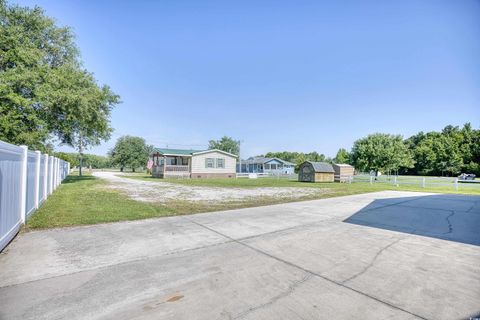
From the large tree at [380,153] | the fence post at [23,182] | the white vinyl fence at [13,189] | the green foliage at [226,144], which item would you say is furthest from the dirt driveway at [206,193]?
the green foliage at [226,144]

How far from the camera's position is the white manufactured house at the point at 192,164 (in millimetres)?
31203

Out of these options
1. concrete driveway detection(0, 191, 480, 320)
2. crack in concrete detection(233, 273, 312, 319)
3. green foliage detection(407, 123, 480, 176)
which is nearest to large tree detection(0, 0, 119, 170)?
concrete driveway detection(0, 191, 480, 320)

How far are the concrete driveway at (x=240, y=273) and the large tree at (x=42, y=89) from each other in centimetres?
1351

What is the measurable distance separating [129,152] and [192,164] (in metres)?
32.4

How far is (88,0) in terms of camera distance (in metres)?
11.4

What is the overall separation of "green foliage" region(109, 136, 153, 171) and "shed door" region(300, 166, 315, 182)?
145ft

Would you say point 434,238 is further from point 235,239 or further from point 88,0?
point 88,0

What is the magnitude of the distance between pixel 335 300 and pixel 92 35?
61.7 ft

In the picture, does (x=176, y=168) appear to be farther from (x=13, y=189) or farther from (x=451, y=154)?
(x=451, y=154)

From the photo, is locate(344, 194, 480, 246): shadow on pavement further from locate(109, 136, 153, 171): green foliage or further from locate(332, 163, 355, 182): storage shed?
locate(109, 136, 153, 171): green foliage

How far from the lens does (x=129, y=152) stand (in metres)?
56.8

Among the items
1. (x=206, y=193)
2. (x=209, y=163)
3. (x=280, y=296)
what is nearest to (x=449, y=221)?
(x=280, y=296)

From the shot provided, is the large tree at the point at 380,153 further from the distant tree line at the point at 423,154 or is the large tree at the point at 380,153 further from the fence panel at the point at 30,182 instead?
the fence panel at the point at 30,182

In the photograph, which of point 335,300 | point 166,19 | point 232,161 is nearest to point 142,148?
point 232,161
